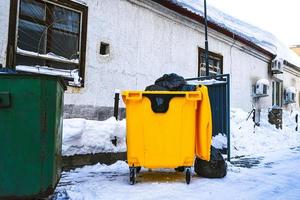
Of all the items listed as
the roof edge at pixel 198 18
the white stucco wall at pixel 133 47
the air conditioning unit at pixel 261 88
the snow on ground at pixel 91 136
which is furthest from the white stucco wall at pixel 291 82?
the snow on ground at pixel 91 136

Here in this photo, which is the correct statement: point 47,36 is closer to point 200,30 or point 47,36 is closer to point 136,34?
point 136,34

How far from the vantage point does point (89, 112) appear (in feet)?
20.3

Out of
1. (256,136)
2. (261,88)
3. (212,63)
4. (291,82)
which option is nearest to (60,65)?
(212,63)

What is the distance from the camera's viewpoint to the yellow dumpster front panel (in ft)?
13.8

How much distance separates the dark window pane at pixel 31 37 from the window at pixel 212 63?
501 centimetres

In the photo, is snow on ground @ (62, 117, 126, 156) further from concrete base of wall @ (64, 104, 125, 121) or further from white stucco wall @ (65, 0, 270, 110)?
white stucco wall @ (65, 0, 270, 110)

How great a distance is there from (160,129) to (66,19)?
9.94ft

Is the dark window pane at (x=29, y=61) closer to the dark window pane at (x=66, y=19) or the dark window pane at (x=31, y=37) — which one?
the dark window pane at (x=31, y=37)

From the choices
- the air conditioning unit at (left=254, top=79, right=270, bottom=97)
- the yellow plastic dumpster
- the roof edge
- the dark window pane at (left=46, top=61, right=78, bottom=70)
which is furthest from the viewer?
the air conditioning unit at (left=254, top=79, right=270, bottom=97)

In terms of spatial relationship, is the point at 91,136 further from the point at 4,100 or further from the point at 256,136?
the point at 256,136

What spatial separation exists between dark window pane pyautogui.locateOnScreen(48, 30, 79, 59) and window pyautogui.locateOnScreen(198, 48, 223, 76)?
4.33 meters

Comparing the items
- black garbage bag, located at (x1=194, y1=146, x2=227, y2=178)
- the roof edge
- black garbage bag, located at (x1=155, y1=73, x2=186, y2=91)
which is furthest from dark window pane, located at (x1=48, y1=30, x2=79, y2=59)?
black garbage bag, located at (x1=194, y1=146, x2=227, y2=178)

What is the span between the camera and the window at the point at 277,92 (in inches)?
578

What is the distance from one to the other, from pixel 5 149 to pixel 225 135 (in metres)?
4.11
